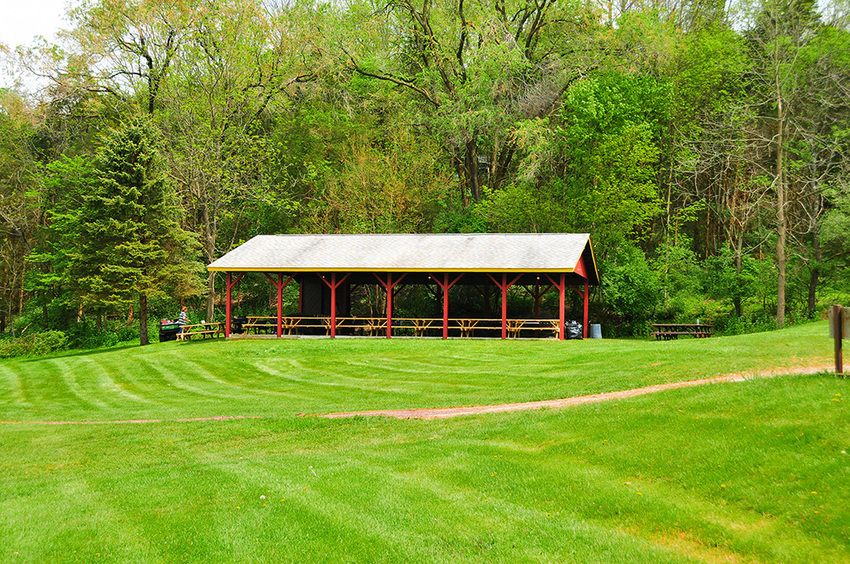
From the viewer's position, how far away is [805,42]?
30.6 meters

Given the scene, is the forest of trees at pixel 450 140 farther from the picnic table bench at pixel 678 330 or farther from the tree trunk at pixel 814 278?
the picnic table bench at pixel 678 330

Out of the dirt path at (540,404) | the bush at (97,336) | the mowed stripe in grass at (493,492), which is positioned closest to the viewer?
the mowed stripe in grass at (493,492)

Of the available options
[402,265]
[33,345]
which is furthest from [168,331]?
[402,265]

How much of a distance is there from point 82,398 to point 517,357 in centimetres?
1238

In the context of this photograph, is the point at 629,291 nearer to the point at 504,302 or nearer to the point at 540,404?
the point at 504,302

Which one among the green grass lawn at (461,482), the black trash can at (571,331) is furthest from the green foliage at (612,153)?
the green grass lawn at (461,482)

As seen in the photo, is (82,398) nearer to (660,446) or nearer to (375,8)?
(660,446)

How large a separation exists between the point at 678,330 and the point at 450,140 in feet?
59.7

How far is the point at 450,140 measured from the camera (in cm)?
3900

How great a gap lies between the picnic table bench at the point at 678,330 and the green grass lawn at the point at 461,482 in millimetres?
14664

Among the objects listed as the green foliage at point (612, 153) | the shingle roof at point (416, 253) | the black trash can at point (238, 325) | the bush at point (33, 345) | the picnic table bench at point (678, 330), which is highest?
the green foliage at point (612, 153)

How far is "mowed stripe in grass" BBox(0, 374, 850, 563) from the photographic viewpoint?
4.88 metres

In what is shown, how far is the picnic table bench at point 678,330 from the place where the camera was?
2770cm

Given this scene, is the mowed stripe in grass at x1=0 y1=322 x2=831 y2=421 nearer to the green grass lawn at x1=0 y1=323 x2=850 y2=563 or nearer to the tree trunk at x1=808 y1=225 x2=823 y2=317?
the green grass lawn at x1=0 y1=323 x2=850 y2=563
